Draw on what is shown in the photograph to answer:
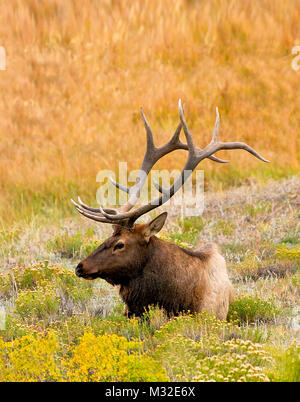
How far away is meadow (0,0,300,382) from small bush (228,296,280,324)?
0.01 m

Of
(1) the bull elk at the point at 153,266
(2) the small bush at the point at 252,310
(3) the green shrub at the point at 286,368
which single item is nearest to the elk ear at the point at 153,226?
(1) the bull elk at the point at 153,266

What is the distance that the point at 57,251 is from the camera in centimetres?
965

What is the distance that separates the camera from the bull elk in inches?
240

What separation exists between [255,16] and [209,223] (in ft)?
23.0

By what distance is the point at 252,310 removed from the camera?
21.8 ft

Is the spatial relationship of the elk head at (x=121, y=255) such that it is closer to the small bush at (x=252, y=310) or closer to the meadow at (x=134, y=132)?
the meadow at (x=134, y=132)

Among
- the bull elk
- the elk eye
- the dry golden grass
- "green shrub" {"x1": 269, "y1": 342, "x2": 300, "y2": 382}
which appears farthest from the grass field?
the dry golden grass

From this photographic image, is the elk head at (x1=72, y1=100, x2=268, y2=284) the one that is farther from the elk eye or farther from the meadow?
the meadow

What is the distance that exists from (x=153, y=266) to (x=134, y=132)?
824cm

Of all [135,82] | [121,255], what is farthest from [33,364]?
[135,82]

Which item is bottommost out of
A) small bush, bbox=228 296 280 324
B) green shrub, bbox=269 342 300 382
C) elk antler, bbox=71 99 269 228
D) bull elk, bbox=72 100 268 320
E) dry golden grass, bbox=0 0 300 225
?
small bush, bbox=228 296 280 324

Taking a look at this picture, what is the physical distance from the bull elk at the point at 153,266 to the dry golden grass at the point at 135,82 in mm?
6736

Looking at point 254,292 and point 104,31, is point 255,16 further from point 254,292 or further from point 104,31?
point 254,292
